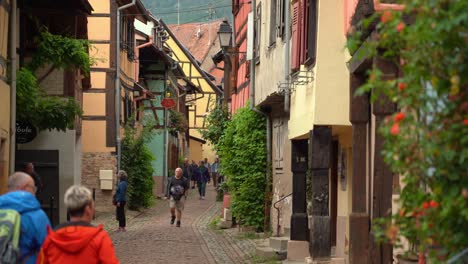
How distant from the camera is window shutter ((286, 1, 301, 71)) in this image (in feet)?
57.6

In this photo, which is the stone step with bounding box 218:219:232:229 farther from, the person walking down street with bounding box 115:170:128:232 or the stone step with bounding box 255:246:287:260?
the stone step with bounding box 255:246:287:260

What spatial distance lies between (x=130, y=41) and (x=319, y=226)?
27124 millimetres

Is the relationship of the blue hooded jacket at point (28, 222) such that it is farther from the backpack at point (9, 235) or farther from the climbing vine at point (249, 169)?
the climbing vine at point (249, 169)

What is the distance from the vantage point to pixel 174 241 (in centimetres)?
2411

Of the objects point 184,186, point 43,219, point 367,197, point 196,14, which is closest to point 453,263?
point 43,219

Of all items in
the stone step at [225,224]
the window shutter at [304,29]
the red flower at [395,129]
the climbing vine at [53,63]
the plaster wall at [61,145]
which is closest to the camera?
the red flower at [395,129]

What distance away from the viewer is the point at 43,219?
7.89 metres

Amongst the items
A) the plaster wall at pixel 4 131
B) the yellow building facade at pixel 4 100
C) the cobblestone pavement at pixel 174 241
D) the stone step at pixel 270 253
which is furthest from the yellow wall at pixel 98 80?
the plaster wall at pixel 4 131

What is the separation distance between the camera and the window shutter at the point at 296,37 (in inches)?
691

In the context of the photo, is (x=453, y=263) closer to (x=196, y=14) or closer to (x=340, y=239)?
(x=340, y=239)

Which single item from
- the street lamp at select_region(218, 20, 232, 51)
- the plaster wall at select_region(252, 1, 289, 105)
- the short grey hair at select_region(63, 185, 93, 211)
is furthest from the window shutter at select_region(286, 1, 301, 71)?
the short grey hair at select_region(63, 185, 93, 211)

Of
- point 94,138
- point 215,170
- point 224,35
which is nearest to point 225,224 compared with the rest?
point 224,35

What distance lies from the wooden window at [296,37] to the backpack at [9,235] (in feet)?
33.4

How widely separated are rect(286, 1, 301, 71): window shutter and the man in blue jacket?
394 inches
